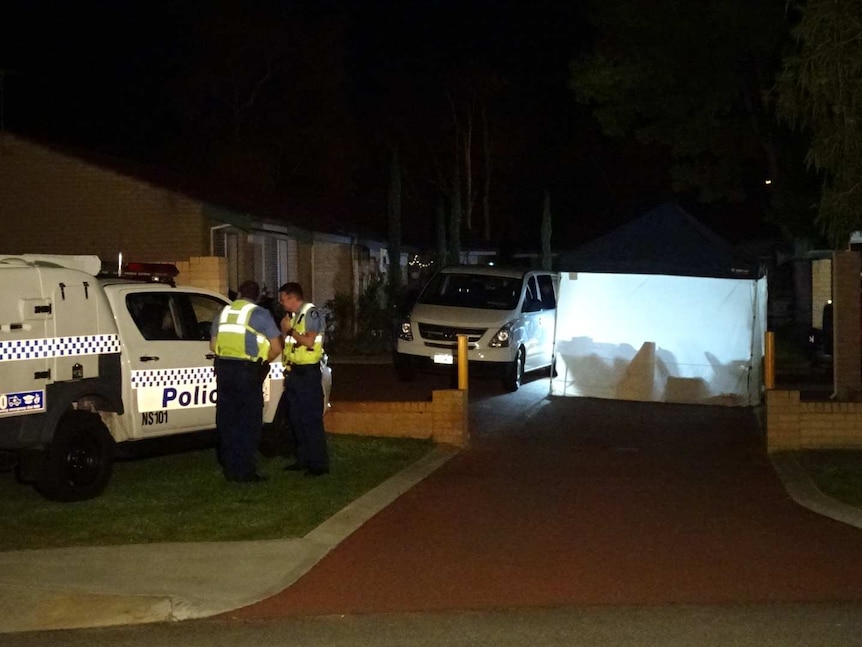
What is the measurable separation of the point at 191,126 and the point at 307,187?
4.38 m

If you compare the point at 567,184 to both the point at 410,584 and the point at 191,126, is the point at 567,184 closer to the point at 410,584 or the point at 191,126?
the point at 191,126

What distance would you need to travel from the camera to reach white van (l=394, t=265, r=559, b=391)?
Answer: 17781 millimetres

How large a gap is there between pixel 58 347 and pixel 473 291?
10.1 meters

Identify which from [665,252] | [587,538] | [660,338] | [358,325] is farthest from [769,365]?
[358,325]

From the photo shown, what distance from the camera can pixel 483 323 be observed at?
703 inches

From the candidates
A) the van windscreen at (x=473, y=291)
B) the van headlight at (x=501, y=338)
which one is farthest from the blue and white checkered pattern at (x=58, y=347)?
the van windscreen at (x=473, y=291)

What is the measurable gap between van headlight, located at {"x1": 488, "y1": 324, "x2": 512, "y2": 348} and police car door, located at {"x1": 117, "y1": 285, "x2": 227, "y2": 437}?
21.4 ft

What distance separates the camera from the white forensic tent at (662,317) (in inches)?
647

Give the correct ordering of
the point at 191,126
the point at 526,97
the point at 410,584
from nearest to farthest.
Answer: the point at 410,584 → the point at 191,126 → the point at 526,97

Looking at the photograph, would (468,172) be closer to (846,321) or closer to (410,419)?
(846,321)

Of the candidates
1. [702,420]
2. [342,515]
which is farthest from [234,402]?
[702,420]

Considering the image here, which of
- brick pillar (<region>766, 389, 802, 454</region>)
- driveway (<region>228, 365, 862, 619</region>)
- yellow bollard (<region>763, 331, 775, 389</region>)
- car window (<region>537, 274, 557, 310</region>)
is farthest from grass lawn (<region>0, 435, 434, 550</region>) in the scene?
car window (<region>537, 274, 557, 310</region>)

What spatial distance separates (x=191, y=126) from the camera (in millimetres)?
40875

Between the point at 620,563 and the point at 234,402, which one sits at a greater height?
the point at 234,402
